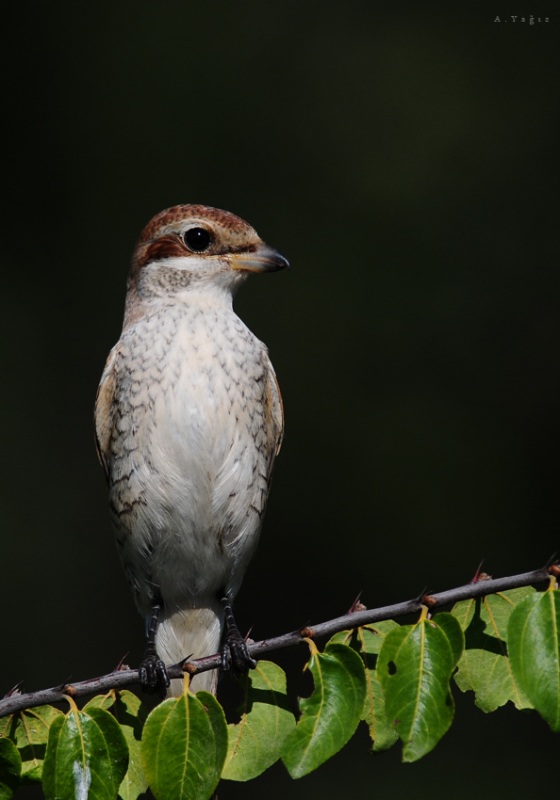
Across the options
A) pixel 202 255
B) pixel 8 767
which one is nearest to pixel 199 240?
pixel 202 255

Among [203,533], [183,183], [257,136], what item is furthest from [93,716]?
[257,136]

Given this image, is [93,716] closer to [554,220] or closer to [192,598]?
[192,598]

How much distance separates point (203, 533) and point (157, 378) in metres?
0.51

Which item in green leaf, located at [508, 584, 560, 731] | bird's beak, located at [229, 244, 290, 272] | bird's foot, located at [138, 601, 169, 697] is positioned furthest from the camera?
bird's beak, located at [229, 244, 290, 272]

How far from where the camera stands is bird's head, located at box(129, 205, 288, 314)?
365cm

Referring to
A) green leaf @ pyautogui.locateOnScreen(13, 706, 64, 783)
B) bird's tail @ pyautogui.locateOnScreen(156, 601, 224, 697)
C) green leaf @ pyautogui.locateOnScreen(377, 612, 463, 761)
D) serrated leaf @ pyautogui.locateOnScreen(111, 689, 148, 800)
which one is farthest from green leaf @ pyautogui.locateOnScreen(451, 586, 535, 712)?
bird's tail @ pyautogui.locateOnScreen(156, 601, 224, 697)

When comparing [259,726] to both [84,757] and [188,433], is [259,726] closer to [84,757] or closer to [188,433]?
[84,757]

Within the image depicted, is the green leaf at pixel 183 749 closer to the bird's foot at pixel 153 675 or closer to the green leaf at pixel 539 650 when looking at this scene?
the green leaf at pixel 539 650

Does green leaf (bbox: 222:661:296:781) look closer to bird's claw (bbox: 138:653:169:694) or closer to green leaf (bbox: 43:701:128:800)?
green leaf (bbox: 43:701:128:800)

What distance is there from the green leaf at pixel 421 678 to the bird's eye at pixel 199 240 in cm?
191

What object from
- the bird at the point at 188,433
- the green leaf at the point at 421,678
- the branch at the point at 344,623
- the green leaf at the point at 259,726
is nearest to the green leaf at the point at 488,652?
the branch at the point at 344,623

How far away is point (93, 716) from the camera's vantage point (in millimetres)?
2129

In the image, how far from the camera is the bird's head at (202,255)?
3654 mm

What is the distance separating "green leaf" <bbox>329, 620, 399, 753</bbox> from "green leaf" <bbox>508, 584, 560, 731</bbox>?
355 millimetres
